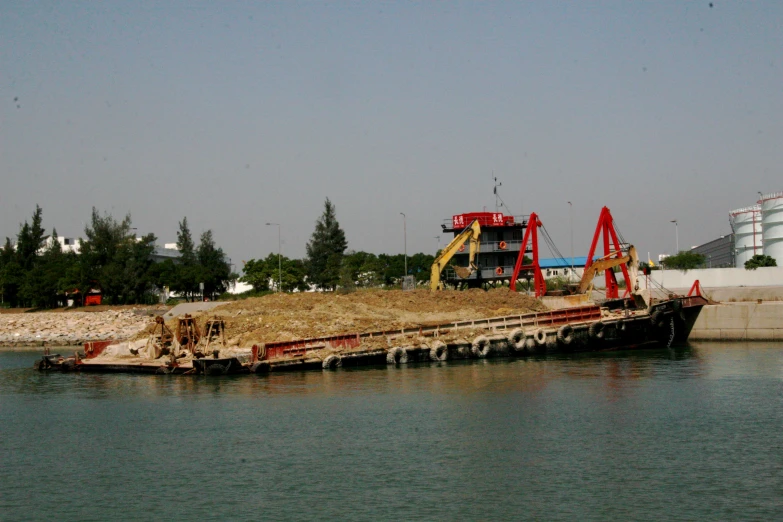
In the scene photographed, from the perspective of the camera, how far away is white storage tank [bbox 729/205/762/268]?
102250mm

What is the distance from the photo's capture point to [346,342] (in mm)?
41688

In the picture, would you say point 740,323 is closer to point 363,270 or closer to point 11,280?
Answer: point 363,270

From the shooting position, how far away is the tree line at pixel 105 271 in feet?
298

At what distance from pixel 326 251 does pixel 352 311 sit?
5399 centimetres

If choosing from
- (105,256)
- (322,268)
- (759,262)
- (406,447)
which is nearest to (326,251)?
(322,268)

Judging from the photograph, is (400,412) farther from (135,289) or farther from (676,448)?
(135,289)

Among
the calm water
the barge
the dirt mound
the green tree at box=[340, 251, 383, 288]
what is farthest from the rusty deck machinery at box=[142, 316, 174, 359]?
the green tree at box=[340, 251, 383, 288]

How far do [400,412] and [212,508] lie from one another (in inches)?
418

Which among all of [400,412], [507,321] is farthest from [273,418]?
[507,321]

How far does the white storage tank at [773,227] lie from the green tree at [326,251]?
46.7m

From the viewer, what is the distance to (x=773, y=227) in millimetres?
89188

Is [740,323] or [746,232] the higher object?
[746,232]

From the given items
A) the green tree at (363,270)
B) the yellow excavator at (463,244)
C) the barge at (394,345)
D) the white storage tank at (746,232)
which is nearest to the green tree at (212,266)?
the green tree at (363,270)

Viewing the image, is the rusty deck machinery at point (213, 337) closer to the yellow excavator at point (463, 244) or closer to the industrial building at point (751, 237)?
the yellow excavator at point (463, 244)
